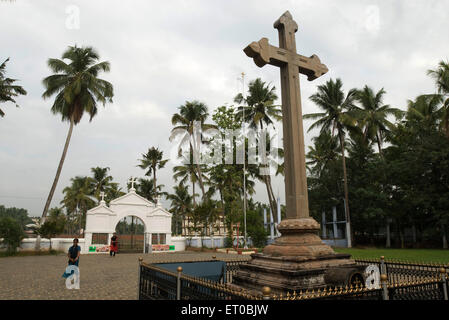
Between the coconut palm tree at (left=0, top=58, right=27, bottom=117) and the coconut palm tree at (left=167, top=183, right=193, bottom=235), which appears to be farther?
the coconut palm tree at (left=167, top=183, right=193, bottom=235)

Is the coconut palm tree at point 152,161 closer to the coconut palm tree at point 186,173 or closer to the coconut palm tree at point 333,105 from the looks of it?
the coconut palm tree at point 186,173

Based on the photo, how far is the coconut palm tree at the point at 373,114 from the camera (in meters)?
29.3

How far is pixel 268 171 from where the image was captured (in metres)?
29.9

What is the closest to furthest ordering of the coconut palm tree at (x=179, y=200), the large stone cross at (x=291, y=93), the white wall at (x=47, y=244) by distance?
the large stone cross at (x=291, y=93), the white wall at (x=47, y=244), the coconut palm tree at (x=179, y=200)

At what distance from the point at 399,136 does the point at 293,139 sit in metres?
29.0

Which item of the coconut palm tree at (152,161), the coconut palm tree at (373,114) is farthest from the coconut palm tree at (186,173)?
the coconut palm tree at (373,114)

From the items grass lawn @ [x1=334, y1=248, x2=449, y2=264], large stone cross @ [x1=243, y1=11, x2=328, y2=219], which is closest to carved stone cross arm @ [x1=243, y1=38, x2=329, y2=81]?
large stone cross @ [x1=243, y1=11, x2=328, y2=219]

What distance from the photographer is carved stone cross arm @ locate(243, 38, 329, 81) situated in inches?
237

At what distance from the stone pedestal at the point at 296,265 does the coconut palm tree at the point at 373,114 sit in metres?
25.9

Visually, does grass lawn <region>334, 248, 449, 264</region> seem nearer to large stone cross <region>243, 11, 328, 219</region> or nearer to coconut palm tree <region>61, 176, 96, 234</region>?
large stone cross <region>243, 11, 328, 219</region>

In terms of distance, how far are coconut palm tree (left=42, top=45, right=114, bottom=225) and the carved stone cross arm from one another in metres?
21.4

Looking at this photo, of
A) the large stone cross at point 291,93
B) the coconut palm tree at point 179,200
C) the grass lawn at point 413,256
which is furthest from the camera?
the coconut palm tree at point 179,200

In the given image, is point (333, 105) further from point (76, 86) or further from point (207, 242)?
point (76, 86)
